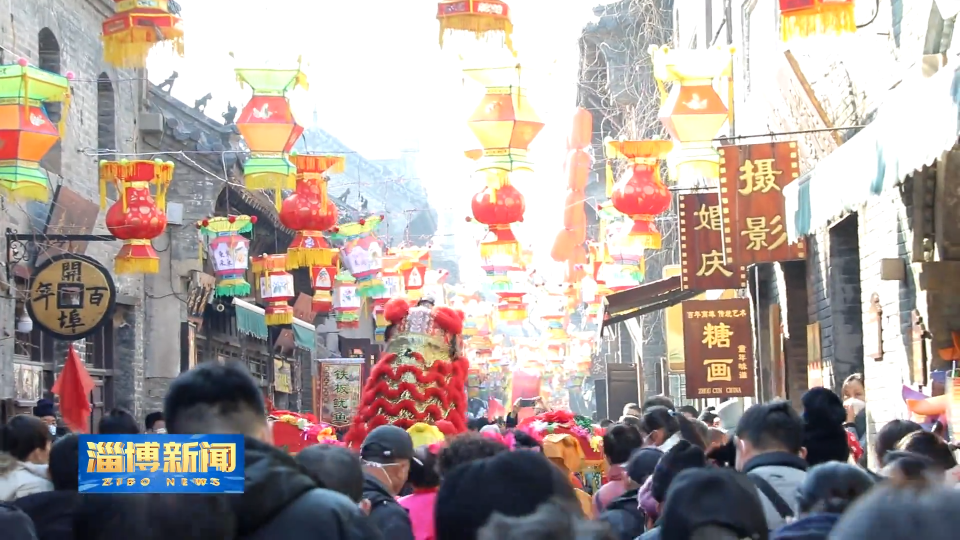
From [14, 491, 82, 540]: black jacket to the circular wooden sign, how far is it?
40.1 ft

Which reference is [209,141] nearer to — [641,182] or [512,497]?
[641,182]

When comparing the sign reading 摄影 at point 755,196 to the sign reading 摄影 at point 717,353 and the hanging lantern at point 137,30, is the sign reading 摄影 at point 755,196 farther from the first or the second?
the hanging lantern at point 137,30

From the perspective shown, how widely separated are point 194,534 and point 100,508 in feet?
1.08

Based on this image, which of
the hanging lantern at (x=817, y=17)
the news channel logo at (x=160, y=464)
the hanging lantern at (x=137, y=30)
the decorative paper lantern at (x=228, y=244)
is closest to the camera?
the news channel logo at (x=160, y=464)

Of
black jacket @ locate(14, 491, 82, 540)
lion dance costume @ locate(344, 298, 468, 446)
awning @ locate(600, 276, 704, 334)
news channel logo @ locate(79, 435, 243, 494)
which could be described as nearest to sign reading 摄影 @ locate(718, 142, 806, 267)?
lion dance costume @ locate(344, 298, 468, 446)

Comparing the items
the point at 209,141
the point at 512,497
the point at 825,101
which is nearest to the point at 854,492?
the point at 512,497

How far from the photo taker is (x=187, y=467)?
11.5 ft

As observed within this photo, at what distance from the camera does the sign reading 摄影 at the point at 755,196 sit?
14.7 metres

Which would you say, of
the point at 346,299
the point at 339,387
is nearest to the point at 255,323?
the point at 346,299

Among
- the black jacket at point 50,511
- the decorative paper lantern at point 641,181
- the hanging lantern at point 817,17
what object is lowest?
the black jacket at point 50,511

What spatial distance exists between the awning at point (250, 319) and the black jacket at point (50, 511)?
979 inches

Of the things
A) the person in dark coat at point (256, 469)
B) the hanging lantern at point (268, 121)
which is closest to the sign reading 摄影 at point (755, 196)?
the hanging lantern at point (268, 121)

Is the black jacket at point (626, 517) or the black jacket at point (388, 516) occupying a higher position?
the black jacket at point (388, 516)

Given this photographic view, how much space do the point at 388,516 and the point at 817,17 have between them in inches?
290
